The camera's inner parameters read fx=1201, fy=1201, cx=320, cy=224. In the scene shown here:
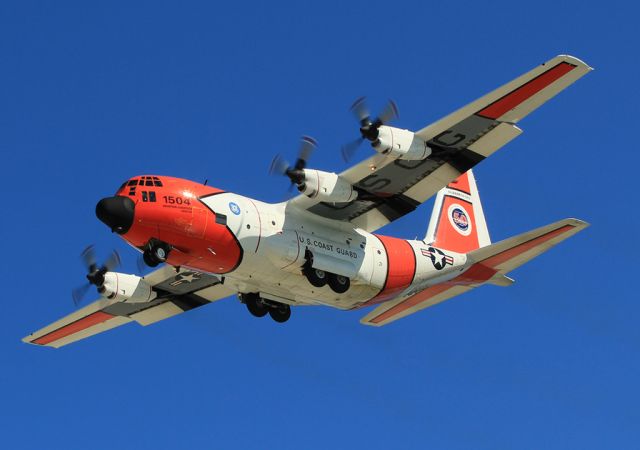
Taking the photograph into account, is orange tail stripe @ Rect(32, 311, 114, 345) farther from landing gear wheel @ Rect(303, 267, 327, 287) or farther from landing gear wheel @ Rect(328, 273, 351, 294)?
landing gear wheel @ Rect(328, 273, 351, 294)

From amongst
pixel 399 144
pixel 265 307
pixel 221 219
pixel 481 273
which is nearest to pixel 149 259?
pixel 221 219

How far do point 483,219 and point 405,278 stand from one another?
14.4ft

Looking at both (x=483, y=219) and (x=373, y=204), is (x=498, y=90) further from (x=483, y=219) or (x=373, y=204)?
(x=483, y=219)

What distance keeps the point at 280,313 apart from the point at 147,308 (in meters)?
4.52

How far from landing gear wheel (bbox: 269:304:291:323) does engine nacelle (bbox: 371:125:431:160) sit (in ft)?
16.3

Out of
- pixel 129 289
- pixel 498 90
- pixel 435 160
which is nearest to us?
pixel 498 90

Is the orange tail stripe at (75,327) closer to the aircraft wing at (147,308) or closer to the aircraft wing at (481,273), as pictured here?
the aircraft wing at (147,308)

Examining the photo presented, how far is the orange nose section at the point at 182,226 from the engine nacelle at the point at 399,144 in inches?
150

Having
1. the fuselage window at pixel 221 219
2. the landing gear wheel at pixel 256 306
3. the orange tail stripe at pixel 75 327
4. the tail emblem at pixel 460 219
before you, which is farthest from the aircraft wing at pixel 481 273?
the orange tail stripe at pixel 75 327

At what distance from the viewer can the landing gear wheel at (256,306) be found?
28.2 meters

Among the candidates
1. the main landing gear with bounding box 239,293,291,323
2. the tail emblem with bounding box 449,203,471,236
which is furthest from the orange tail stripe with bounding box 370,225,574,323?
the main landing gear with bounding box 239,293,291,323

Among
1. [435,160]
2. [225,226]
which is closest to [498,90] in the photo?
[435,160]

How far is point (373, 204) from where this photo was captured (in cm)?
2838

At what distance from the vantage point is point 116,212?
2506cm
